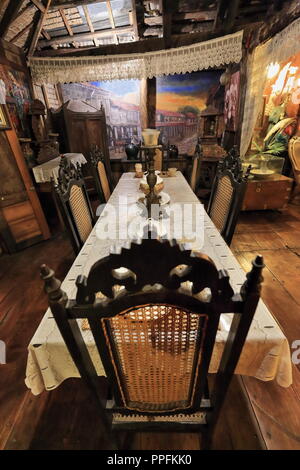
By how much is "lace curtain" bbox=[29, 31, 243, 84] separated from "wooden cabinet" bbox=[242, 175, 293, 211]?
6.29ft

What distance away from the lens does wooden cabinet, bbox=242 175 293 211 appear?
318 centimetres

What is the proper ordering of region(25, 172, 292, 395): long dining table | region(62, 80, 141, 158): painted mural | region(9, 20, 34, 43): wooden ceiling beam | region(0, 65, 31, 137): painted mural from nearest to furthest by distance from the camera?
region(25, 172, 292, 395): long dining table, region(0, 65, 31, 137): painted mural, region(9, 20, 34, 43): wooden ceiling beam, region(62, 80, 141, 158): painted mural

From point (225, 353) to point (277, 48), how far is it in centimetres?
369

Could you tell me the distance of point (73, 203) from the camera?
1.49 m

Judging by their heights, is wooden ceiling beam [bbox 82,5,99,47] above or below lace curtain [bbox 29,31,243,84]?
above

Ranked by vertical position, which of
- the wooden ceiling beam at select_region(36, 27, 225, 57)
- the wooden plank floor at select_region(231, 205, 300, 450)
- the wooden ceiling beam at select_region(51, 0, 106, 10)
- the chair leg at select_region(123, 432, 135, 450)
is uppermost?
the wooden ceiling beam at select_region(51, 0, 106, 10)

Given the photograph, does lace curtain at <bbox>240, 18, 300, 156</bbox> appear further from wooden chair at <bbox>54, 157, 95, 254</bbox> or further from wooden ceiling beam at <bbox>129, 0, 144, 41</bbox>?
wooden chair at <bbox>54, 157, 95, 254</bbox>

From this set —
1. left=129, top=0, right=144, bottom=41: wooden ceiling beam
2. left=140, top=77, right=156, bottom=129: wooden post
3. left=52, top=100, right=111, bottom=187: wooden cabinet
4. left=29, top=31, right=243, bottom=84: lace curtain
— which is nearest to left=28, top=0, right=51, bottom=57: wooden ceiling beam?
left=29, top=31, right=243, bottom=84: lace curtain

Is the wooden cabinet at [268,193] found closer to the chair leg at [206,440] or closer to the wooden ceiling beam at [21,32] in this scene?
the chair leg at [206,440]

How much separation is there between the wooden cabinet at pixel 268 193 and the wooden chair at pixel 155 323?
3037 millimetres

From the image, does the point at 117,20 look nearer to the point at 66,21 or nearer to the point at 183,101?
the point at 66,21

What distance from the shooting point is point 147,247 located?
17.6 inches
